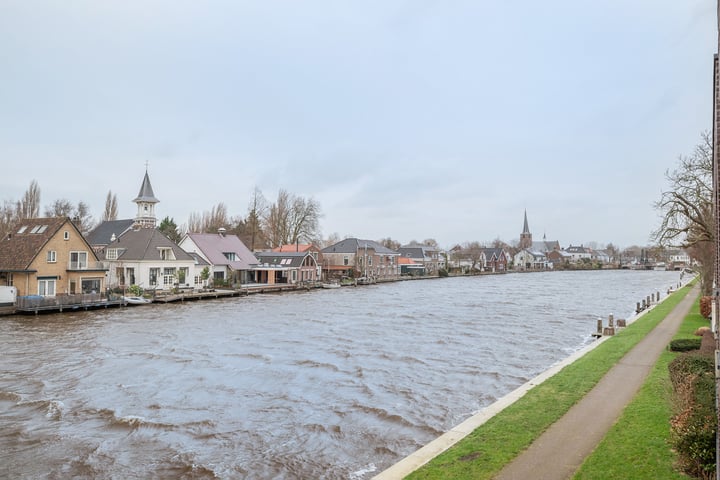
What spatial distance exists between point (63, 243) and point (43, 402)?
1148 inches

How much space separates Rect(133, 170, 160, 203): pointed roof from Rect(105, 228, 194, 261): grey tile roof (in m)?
7.87

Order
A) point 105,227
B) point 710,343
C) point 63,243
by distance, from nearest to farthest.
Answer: point 710,343, point 63,243, point 105,227

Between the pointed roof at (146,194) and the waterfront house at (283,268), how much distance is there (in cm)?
1499

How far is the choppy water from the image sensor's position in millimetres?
11398

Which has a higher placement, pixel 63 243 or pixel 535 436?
pixel 63 243

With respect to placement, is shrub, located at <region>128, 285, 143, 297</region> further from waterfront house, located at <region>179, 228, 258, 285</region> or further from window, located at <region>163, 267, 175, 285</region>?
waterfront house, located at <region>179, 228, 258, 285</region>

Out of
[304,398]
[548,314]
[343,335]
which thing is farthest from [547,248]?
[304,398]

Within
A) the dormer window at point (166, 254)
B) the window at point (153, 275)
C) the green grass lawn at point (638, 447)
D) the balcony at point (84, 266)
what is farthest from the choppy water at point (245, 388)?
the dormer window at point (166, 254)

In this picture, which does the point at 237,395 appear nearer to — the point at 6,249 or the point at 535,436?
the point at 535,436

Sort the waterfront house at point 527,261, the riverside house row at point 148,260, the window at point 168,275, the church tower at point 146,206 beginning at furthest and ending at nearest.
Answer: the waterfront house at point 527,261
the church tower at point 146,206
the window at point 168,275
the riverside house row at point 148,260

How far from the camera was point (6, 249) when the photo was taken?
128ft

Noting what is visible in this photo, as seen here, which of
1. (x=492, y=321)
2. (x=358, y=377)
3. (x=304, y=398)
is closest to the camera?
(x=304, y=398)

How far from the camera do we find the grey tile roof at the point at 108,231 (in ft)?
200

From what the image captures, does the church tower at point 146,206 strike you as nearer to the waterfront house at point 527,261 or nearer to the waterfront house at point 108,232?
the waterfront house at point 108,232
